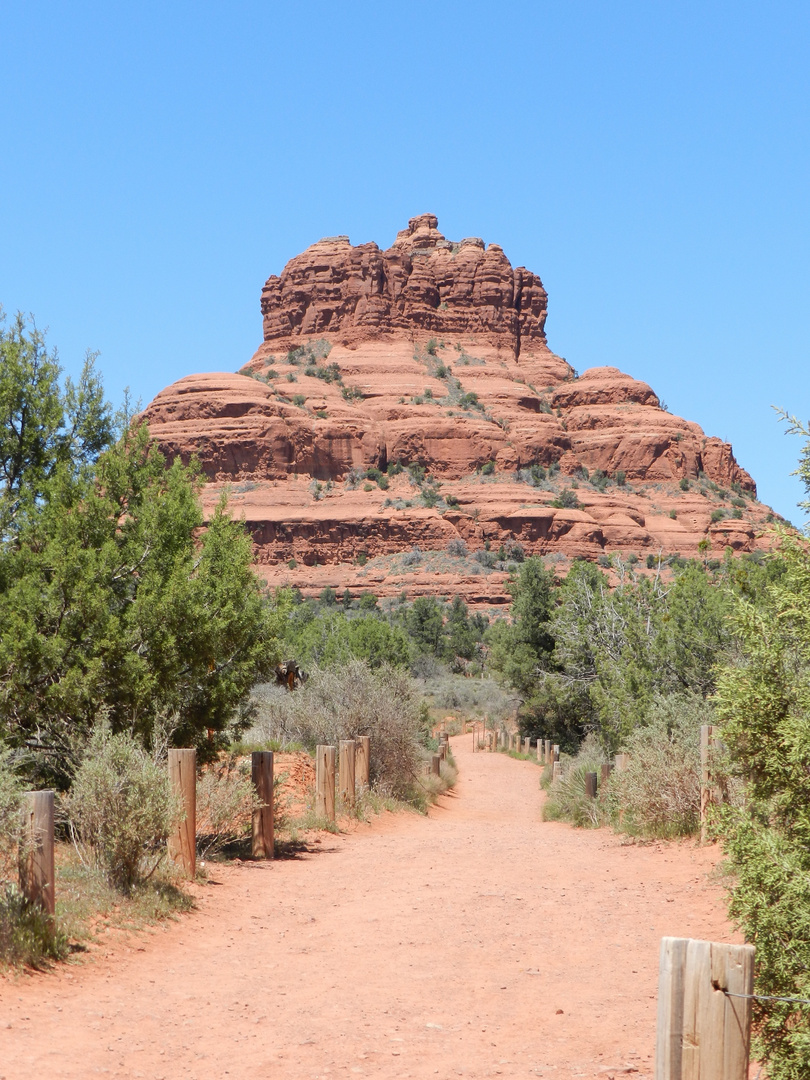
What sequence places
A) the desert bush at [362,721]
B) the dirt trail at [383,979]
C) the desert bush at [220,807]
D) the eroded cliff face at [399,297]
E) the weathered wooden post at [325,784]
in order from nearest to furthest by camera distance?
1. the dirt trail at [383,979]
2. the desert bush at [220,807]
3. the weathered wooden post at [325,784]
4. the desert bush at [362,721]
5. the eroded cliff face at [399,297]

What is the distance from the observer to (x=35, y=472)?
37.8 ft

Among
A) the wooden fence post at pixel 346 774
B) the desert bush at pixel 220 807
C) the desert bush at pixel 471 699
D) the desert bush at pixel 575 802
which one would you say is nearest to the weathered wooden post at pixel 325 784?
the wooden fence post at pixel 346 774

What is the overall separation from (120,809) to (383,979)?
2.56 m

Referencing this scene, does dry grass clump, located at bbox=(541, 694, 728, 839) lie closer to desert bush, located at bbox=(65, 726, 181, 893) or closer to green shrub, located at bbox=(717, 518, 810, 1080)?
desert bush, located at bbox=(65, 726, 181, 893)

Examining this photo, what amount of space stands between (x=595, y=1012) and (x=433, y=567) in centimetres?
8635

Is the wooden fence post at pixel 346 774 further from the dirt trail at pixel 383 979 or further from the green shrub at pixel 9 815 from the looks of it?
the green shrub at pixel 9 815

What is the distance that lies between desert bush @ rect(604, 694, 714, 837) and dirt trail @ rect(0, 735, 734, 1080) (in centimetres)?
135

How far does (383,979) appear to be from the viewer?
23.0 feet

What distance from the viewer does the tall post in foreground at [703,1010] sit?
11.8 ft

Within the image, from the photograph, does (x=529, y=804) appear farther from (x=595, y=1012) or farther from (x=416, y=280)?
(x=416, y=280)

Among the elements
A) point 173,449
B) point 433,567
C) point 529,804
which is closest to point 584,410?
point 433,567

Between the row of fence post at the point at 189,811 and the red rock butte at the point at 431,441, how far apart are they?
234 ft

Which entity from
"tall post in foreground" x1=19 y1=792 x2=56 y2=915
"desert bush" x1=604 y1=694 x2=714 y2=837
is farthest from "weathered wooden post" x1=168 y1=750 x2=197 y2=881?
"desert bush" x1=604 y1=694 x2=714 y2=837

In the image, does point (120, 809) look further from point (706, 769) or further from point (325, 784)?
point (706, 769)
